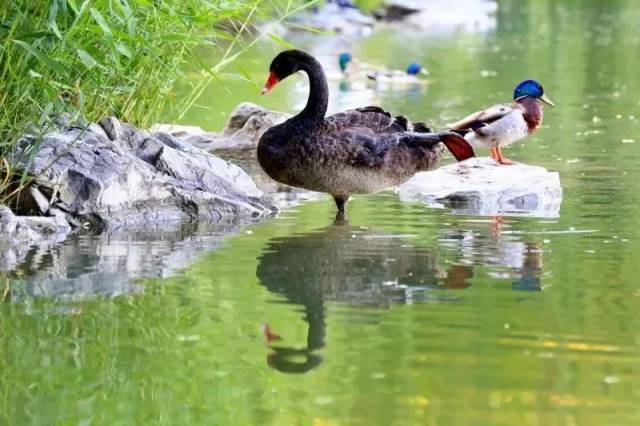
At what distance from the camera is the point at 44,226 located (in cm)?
867

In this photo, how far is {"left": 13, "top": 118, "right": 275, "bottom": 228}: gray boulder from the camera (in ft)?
29.3

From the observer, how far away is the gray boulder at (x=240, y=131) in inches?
500

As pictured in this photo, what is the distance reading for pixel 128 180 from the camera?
918 centimetres

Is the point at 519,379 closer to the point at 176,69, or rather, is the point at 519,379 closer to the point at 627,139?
the point at 176,69

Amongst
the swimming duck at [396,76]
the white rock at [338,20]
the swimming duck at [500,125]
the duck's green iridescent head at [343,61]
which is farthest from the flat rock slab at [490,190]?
the white rock at [338,20]

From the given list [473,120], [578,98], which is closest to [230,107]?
[578,98]

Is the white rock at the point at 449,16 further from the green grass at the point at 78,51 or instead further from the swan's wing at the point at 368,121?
the green grass at the point at 78,51

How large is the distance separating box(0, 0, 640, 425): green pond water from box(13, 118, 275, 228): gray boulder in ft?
0.94

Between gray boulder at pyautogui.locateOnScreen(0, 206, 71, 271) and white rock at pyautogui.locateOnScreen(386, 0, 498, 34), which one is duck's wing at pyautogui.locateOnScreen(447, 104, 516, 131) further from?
white rock at pyautogui.locateOnScreen(386, 0, 498, 34)

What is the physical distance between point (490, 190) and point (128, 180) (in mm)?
2625

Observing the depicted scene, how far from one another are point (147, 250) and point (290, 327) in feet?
6.71

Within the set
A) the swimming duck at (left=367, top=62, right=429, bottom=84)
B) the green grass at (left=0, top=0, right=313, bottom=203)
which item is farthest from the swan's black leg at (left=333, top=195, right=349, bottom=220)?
the swimming duck at (left=367, top=62, right=429, bottom=84)

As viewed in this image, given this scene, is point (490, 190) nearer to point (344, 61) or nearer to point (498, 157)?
point (498, 157)

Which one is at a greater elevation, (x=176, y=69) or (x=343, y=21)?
(x=343, y=21)
